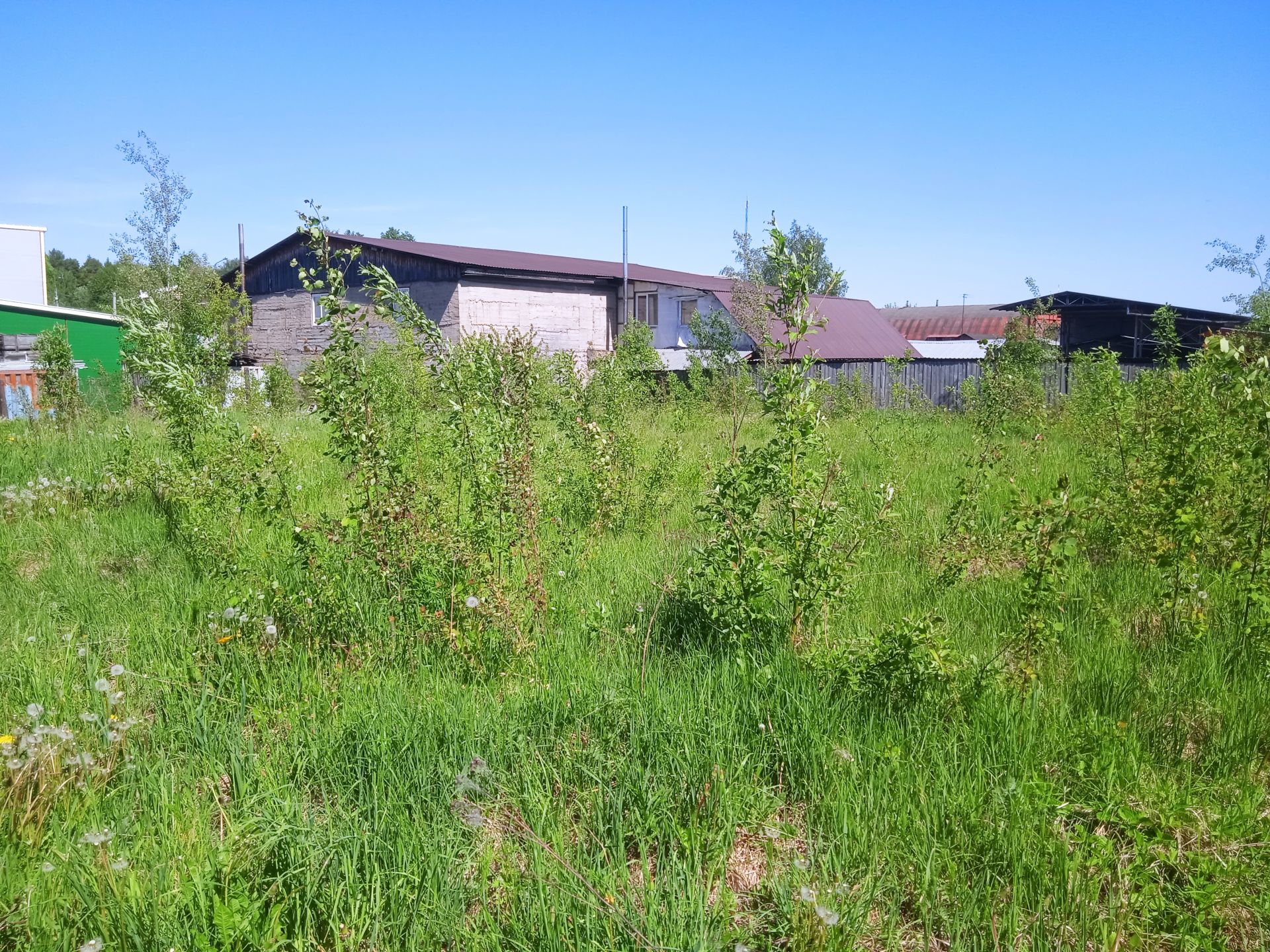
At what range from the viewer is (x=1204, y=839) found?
115 inches

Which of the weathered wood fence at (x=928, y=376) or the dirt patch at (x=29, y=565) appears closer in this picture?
the dirt patch at (x=29, y=565)

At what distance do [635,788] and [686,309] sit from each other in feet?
89.2

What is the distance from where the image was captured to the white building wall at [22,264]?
4278 cm

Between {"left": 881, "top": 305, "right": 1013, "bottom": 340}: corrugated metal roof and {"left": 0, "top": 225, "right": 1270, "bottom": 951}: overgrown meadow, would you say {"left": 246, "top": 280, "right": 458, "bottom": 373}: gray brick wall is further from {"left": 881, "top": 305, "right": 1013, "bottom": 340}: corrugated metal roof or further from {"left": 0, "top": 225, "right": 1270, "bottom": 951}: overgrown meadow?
{"left": 881, "top": 305, "right": 1013, "bottom": 340}: corrugated metal roof

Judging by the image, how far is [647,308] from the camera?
98.6 feet

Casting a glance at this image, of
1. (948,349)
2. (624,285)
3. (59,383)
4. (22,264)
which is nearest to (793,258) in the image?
(59,383)

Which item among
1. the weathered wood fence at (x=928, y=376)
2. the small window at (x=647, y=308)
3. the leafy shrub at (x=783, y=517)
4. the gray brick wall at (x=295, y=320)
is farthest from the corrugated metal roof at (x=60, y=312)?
the leafy shrub at (x=783, y=517)

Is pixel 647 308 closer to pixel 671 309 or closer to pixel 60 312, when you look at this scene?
pixel 671 309

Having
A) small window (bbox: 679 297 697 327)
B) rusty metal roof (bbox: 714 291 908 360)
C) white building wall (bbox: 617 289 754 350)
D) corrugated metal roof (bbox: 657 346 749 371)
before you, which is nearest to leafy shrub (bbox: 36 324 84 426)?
corrugated metal roof (bbox: 657 346 749 371)

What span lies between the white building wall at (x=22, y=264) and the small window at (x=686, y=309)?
113 feet

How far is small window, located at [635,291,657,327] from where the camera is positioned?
29703 mm

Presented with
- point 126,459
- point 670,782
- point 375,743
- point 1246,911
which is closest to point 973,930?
point 1246,911

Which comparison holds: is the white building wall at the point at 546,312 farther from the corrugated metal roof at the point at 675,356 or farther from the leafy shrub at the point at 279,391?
the leafy shrub at the point at 279,391

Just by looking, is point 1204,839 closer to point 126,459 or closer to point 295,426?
point 126,459
